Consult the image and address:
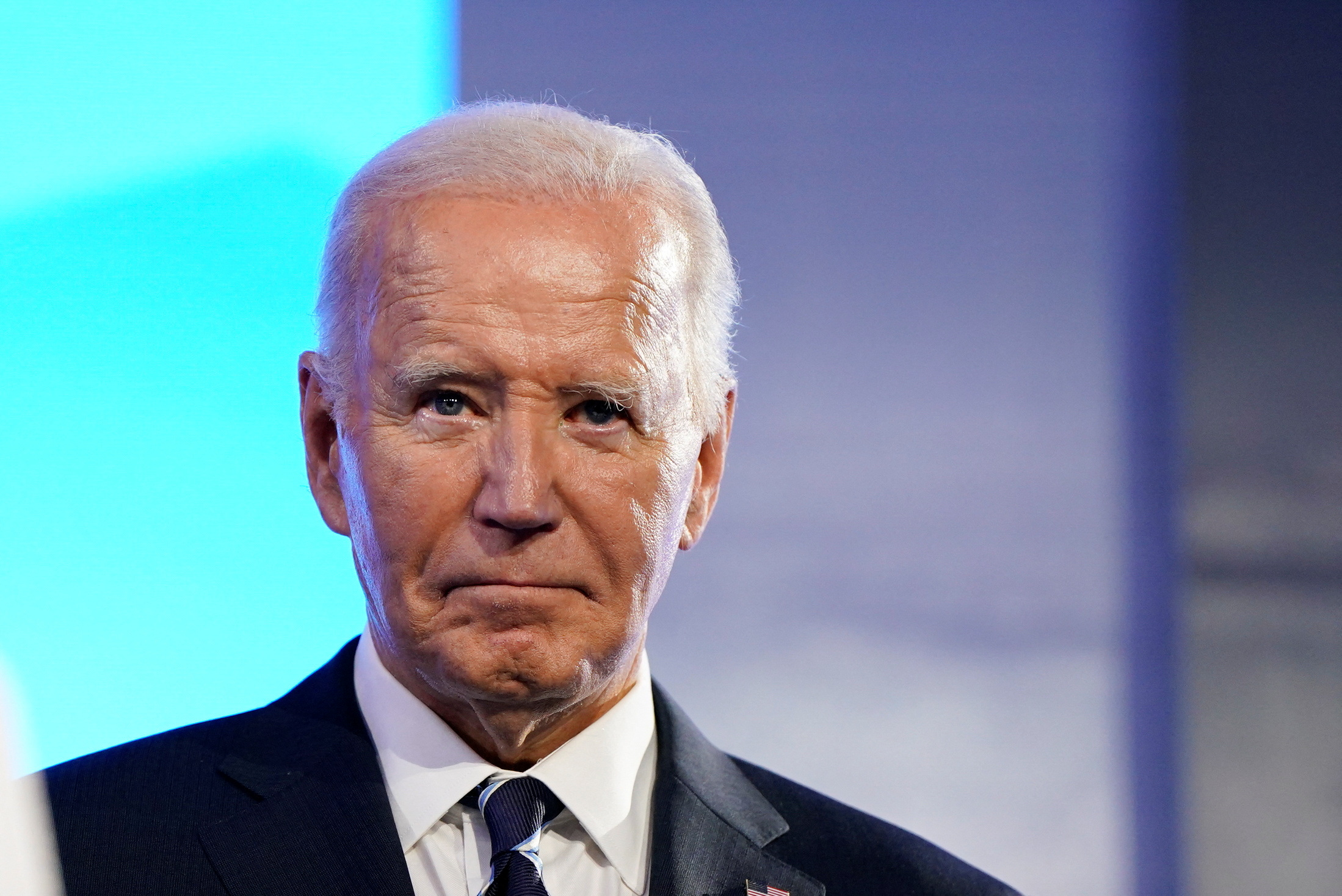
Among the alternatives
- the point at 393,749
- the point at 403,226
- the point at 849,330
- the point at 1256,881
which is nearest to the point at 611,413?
the point at 403,226

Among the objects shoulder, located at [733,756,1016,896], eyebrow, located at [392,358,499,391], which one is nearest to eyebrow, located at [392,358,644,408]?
eyebrow, located at [392,358,499,391]

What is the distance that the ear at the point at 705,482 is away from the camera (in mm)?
2051

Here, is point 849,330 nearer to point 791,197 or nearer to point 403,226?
point 791,197


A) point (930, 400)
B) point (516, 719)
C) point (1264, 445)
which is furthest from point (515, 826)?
point (1264, 445)

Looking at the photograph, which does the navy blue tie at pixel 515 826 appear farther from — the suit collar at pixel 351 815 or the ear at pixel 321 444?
the ear at pixel 321 444

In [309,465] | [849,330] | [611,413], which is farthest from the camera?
[849,330]

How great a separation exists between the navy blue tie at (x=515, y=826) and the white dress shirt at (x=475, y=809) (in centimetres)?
2

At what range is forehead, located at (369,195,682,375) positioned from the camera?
177 cm

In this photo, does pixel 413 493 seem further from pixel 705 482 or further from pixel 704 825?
pixel 704 825

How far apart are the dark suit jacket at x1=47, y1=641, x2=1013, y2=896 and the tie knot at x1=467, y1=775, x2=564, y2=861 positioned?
0.12 m

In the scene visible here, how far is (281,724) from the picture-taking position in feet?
6.38

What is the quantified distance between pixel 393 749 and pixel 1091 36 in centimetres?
247

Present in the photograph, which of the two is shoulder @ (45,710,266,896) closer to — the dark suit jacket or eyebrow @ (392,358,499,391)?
the dark suit jacket

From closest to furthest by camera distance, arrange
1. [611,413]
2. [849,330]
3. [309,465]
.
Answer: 1. [611,413]
2. [309,465]
3. [849,330]
